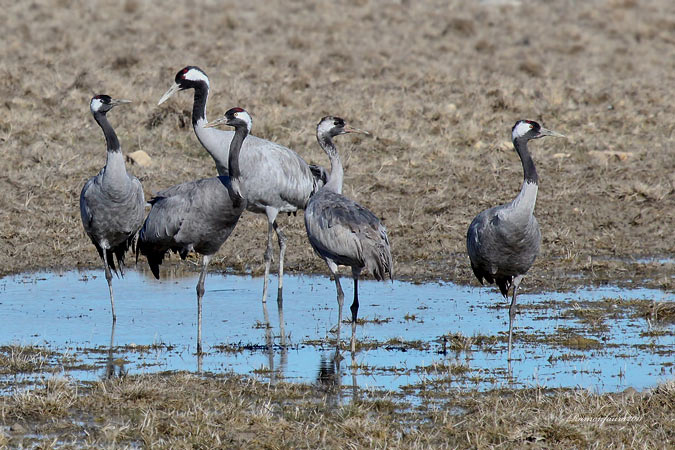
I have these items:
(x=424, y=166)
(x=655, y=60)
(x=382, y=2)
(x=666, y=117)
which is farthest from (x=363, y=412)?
(x=382, y=2)

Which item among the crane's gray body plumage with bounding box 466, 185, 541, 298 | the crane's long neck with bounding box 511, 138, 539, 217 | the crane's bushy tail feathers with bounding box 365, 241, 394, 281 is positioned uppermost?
the crane's long neck with bounding box 511, 138, 539, 217

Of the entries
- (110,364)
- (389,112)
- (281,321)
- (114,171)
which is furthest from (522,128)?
(389,112)

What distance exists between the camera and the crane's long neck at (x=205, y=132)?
10.1m

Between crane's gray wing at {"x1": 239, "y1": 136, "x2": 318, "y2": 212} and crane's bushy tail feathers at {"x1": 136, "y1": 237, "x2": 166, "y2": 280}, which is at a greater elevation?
crane's gray wing at {"x1": 239, "y1": 136, "x2": 318, "y2": 212}

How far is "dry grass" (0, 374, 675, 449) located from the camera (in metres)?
5.52

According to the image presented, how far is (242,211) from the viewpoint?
352 inches

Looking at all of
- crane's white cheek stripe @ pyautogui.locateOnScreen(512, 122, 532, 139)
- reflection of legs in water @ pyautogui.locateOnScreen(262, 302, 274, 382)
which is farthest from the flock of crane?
reflection of legs in water @ pyautogui.locateOnScreen(262, 302, 274, 382)

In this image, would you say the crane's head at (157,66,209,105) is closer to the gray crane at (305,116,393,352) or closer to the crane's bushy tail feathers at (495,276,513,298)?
the gray crane at (305,116,393,352)

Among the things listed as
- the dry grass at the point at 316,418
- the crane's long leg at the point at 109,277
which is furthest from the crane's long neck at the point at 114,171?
the dry grass at the point at 316,418

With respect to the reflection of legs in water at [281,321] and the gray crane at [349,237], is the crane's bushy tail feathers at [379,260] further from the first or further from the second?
the reflection of legs in water at [281,321]

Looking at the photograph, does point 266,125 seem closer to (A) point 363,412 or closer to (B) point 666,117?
(B) point 666,117

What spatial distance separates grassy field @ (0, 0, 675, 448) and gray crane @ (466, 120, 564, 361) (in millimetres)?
1627

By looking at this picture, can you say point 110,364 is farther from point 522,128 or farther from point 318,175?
point 318,175

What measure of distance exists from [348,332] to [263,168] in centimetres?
261
